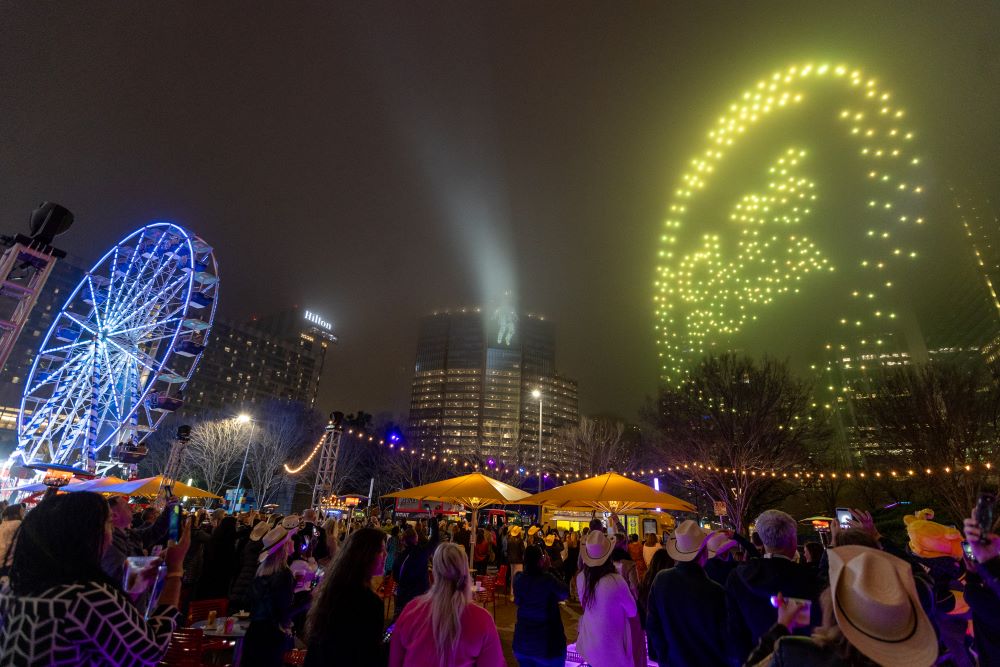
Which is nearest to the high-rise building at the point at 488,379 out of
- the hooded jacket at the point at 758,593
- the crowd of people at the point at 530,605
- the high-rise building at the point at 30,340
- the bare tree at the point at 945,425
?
the high-rise building at the point at 30,340

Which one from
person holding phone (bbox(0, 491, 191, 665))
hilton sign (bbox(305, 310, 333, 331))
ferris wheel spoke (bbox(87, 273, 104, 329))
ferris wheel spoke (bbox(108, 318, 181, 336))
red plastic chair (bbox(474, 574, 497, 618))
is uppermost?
hilton sign (bbox(305, 310, 333, 331))

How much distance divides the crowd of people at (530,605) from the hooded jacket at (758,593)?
0.01 metres

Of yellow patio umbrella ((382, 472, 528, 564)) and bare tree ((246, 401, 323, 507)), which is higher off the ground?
bare tree ((246, 401, 323, 507))

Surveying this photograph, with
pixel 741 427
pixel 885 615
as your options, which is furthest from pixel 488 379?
pixel 885 615

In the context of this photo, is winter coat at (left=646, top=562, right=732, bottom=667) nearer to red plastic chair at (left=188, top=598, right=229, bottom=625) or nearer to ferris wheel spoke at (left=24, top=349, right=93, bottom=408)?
red plastic chair at (left=188, top=598, right=229, bottom=625)

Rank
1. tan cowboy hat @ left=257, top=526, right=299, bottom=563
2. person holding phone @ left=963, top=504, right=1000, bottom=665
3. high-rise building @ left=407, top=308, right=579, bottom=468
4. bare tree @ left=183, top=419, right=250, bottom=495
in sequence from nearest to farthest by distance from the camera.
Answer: person holding phone @ left=963, top=504, right=1000, bottom=665 → tan cowboy hat @ left=257, top=526, right=299, bottom=563 → bare tree @ left=183, top=419, right=250, bottom=495 → high-rise building @ left=407, top=308, right=579, bottom=468

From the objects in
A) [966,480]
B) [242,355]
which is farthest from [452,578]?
[242,355]

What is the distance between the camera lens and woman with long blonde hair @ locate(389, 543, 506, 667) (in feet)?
9.15

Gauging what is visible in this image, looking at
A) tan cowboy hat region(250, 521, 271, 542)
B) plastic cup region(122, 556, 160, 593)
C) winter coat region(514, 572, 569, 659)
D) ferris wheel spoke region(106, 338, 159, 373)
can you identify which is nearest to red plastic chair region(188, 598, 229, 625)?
tan cowboy hat region(250, 521, 271, 542)

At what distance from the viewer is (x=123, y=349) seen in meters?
25.0

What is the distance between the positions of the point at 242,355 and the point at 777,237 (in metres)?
118

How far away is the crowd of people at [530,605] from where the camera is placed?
5.78 ft

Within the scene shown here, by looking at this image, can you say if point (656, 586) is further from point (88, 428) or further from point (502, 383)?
point (502, 383)

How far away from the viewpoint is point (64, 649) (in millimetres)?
→ 2125
